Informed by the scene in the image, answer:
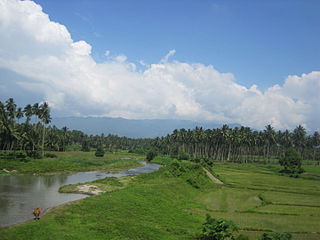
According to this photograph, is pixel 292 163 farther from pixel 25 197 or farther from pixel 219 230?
pixel 25 197

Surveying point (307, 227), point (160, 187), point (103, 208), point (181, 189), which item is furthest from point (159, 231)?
point (181, 189)

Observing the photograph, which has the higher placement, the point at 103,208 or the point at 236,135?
the point at 236,135

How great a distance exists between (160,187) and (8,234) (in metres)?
28.8

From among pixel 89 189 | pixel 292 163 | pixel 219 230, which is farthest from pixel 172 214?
pixel 292 163

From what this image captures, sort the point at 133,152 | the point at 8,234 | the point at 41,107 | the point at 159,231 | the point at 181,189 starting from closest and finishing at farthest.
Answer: the point at 8,234, the point at 159,231, the point at 181,189, the point at 41,107, the point at 133,152

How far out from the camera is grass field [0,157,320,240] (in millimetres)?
22828

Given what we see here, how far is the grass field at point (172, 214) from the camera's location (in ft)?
74.9

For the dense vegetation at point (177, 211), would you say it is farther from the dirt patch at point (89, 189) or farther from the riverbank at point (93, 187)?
the dirt patch at point (89, 189)

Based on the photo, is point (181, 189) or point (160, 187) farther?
point (181, 189)

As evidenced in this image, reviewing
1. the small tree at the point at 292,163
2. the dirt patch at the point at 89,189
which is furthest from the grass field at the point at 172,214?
the small tree at the point at 292,163

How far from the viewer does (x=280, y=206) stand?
1641 inches

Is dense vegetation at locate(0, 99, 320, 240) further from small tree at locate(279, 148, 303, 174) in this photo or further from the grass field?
small tree at locate(279, 148, 303, 174)

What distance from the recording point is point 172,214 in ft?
106

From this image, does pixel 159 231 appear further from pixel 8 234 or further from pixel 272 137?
pixel 272 137
